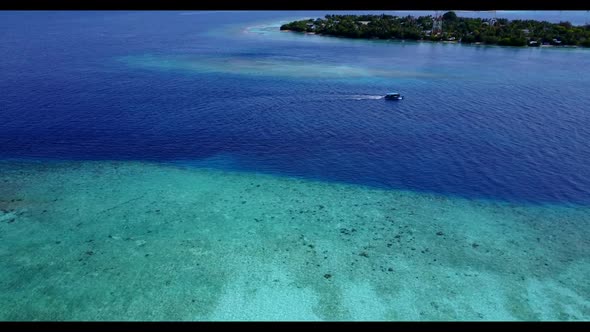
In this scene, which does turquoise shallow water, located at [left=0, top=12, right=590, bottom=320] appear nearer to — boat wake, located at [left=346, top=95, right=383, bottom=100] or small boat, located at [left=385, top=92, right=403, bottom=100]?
boat wake, located at [left=346, top=95, right=383, bottom=100]

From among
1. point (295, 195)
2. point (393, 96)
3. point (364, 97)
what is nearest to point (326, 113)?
Answer: point (364, 97)

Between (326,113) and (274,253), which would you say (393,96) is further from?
(274,253)

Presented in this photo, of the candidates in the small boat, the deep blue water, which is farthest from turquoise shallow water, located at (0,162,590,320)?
the small boat

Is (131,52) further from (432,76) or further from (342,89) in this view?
(432,76)

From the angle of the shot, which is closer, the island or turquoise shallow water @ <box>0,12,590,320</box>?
turquoise shallow water @ <box>0,12,590,320</box>
